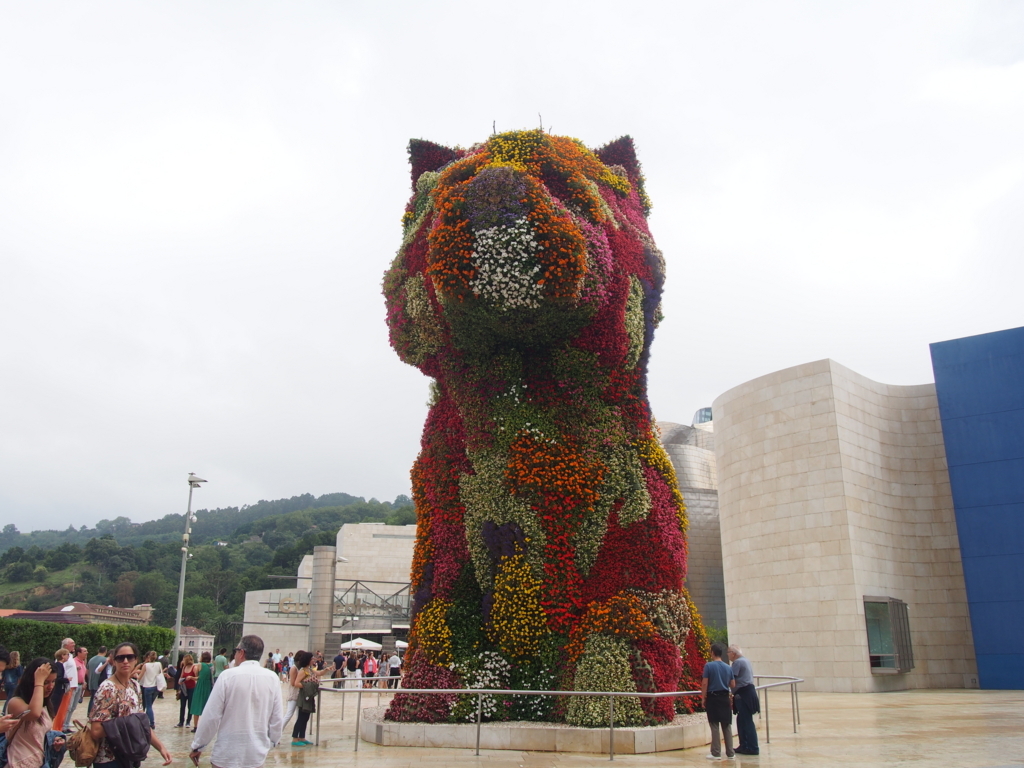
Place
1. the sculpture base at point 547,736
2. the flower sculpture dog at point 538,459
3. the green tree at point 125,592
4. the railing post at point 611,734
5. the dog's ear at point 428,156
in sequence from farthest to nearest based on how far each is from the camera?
the green tree at point 125,592, the dog's ear at point 428,156, the flower sculpture dog at point 538,459, the sculpture base at point 547,736, the railing post at point 611,734

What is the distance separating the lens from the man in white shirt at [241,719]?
5332 mm

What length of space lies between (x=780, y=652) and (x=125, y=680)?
26.0 metres

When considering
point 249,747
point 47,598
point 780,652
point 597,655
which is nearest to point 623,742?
point 597,655

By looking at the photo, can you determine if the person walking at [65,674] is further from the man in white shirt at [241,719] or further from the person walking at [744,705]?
the person walking at [744,705]

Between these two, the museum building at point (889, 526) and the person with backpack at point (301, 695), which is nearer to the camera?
the person with backpack at point (301, 695)

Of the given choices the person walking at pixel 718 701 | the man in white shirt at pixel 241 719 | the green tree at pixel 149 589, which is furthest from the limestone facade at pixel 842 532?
the green tree at pixel 149 589

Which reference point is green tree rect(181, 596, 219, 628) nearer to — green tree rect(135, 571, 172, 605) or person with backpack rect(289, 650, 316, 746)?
green tree rect(135, 571, 172, 605)

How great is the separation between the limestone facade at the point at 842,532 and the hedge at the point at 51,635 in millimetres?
22500

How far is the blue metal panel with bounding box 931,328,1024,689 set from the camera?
26094 millimetres

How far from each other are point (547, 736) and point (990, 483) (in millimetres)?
22990

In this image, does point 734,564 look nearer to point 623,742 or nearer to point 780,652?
point 780,652

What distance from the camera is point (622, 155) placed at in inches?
576

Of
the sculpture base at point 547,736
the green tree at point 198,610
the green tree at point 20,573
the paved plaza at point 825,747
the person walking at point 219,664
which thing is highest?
the green tree at point 20,573

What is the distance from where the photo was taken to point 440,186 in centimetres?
1248
